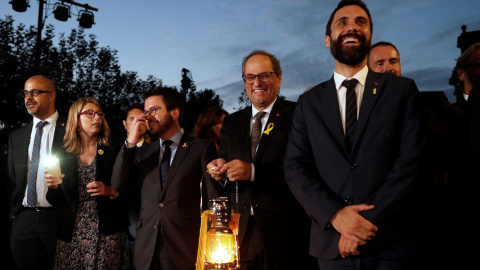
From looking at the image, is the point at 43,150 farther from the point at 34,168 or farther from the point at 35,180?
the point at 35,180

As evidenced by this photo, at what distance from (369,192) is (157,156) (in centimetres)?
213

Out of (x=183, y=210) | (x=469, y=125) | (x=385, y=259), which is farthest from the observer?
(x=183, y=210)

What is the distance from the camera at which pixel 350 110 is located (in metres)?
2.47

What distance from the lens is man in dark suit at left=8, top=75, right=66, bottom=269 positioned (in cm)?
398

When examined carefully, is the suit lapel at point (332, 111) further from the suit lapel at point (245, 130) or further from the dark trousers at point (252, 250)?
the dark trousers at point (252, 250)

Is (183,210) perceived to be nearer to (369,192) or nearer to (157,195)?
(157,195)

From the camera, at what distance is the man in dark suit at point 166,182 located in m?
3.37

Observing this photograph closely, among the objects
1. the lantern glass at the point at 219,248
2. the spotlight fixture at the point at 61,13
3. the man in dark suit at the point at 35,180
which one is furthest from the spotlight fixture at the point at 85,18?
the lantern glass at the point at 219,248

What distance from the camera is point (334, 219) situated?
2252mm

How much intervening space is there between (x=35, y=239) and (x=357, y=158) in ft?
11.0

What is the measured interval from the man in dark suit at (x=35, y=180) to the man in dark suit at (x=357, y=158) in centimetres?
276

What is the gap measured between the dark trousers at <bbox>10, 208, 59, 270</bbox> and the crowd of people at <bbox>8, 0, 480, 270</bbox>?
0.01m

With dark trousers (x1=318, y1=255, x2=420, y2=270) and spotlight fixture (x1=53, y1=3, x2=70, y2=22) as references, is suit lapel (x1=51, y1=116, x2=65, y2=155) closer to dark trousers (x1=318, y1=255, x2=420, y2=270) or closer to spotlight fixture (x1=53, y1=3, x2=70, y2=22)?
dark trousers (x1=318, y1=255, x2=420, y2=270)

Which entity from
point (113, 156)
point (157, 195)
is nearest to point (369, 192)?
point (157, 195)
